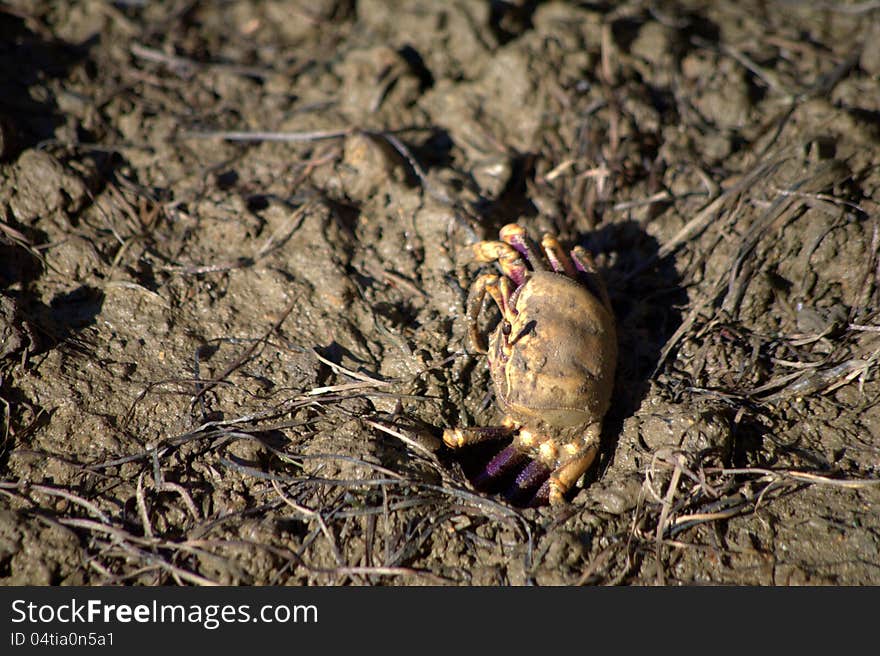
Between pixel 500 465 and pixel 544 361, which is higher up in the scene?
pixel 544 361

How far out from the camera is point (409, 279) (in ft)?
14.1

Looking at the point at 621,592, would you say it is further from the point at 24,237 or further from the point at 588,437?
the point at 24,237

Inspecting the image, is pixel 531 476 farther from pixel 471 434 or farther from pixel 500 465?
pixel 471 434

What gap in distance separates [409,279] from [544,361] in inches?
51.8

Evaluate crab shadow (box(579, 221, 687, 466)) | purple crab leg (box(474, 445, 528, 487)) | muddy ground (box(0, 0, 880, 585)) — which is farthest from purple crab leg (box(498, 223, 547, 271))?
purple crab leg (box(474, 445, 528, 487))

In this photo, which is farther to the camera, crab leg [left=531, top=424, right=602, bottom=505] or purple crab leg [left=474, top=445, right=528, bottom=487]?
purple crab leg [left=474, top=445, right=528, bottom=487]

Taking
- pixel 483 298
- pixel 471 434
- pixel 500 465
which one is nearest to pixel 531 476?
pixel 500 465

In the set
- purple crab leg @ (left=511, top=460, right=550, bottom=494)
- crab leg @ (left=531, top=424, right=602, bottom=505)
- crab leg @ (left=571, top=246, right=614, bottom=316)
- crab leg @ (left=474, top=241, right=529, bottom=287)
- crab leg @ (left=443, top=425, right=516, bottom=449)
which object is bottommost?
purple crab leg @ (left=511, top=460, right=550, bottom=494)

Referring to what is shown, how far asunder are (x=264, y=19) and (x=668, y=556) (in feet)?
16.8

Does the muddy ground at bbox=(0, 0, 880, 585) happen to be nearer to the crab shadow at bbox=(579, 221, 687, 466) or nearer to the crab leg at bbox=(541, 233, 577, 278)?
the crab shadow at bbox=(579, 221, 687, 466)

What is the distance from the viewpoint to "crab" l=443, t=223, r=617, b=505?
3361mm

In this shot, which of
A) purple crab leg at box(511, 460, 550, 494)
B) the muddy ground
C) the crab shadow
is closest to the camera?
the muddy ground

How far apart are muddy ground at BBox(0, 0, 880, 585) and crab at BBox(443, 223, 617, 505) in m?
0.21

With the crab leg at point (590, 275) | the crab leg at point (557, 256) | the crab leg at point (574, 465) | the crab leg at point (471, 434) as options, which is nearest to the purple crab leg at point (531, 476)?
the crab leg at point (574, 465)
